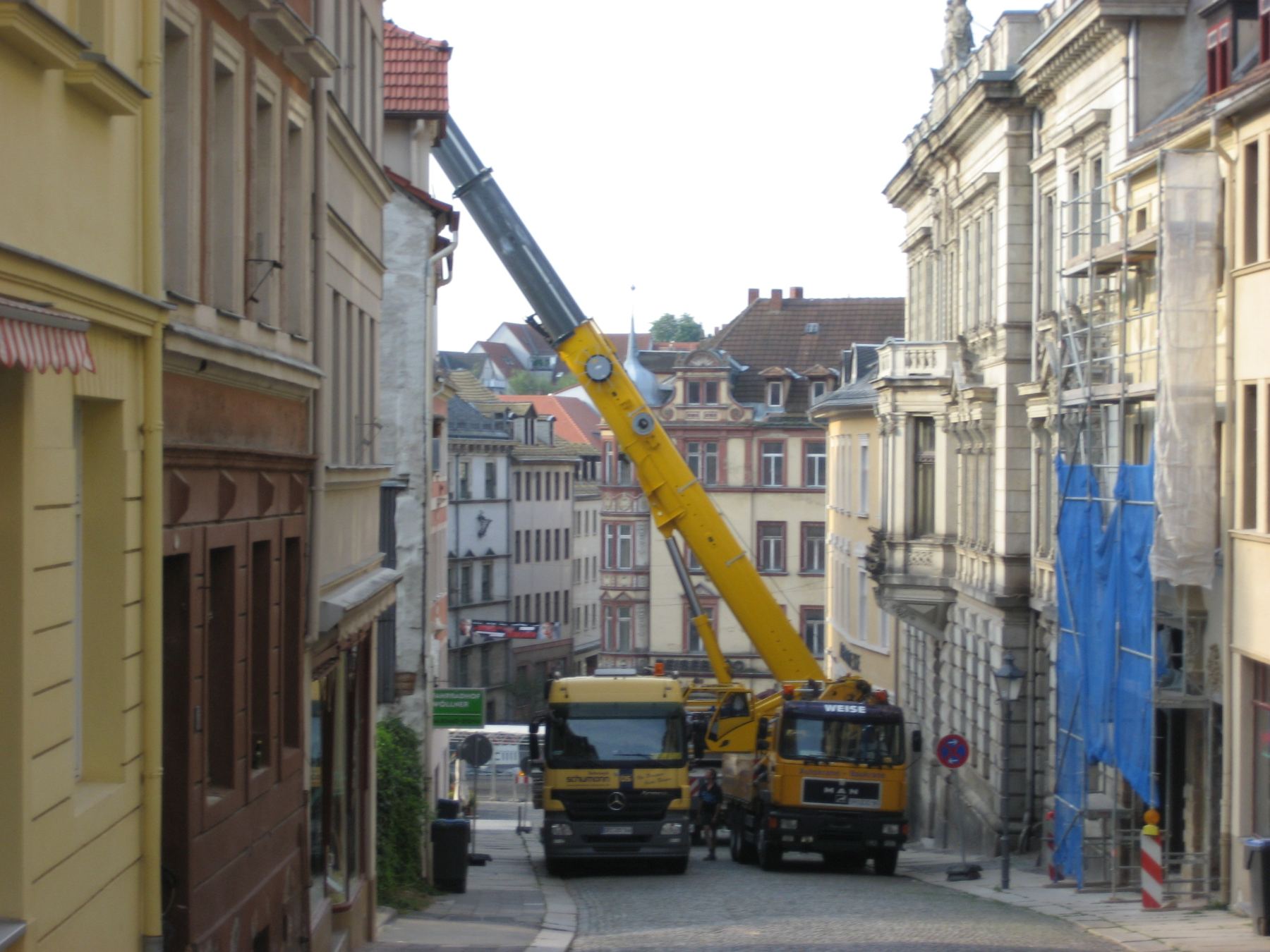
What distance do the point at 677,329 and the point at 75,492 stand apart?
503 feet

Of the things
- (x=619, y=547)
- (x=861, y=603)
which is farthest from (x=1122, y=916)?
(x=619, y=547)

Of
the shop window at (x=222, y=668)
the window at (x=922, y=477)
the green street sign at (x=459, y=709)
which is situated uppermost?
the window at (x=922, y=477)

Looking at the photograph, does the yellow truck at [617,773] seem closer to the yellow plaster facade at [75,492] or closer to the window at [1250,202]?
the window at [1250,202]

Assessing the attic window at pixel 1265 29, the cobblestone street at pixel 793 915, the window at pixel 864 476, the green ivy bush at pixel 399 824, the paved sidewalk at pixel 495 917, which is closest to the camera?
the cobblestone street at pixel 793 915

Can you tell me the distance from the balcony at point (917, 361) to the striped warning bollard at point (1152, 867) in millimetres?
18580

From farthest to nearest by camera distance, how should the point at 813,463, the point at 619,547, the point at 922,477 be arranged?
1. the point at 619,547
2. the point at 813,463
3. the point at 922,477

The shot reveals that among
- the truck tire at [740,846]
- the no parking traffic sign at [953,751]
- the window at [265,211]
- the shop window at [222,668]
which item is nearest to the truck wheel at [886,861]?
the truck tire at [740,846]

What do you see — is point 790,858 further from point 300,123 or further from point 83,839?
point 83,839

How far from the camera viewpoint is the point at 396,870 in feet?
79.3

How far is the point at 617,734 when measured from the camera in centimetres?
2723

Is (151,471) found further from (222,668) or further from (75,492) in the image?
(222,668)

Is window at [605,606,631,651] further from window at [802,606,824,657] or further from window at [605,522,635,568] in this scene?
window at [802,606,824,657]

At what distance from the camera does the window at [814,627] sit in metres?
73.2

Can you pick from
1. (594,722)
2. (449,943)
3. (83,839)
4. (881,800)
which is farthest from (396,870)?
(83,839)
